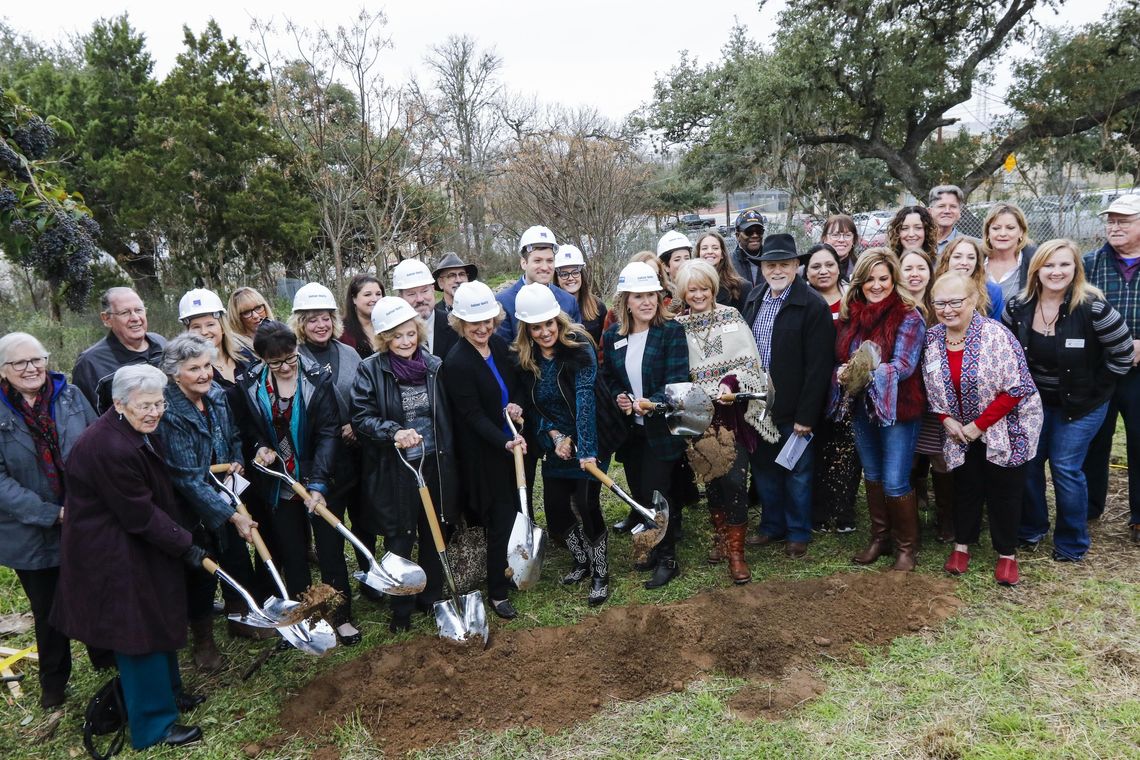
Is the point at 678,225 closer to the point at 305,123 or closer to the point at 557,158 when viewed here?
the point at 557,158

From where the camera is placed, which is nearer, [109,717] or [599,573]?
[109,717]

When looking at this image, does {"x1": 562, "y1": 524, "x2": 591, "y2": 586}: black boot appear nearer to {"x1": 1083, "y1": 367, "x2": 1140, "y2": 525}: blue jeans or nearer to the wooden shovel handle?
the wooden shovel handle

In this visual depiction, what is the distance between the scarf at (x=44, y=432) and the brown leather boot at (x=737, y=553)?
376 cm

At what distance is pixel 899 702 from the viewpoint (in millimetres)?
3236

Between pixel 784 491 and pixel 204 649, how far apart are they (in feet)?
12.3

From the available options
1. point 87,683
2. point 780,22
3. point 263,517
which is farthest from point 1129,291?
point 780,22

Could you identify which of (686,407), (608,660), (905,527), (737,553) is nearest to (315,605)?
(608,660)

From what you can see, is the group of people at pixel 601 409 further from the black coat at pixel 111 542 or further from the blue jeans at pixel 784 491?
the black coat at pixel 111 542

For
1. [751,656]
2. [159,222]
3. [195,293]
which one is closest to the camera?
[751,656]

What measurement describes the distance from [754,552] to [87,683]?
4155mm

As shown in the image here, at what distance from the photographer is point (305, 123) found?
38.4 ft

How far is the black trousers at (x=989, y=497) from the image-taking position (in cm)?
409

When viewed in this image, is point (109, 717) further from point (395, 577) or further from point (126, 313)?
point (126, 313)

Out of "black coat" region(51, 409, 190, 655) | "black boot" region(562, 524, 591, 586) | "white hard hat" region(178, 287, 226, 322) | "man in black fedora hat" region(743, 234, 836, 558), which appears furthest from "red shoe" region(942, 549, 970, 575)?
"white hard hat" region(178, 287, 226, 322)
